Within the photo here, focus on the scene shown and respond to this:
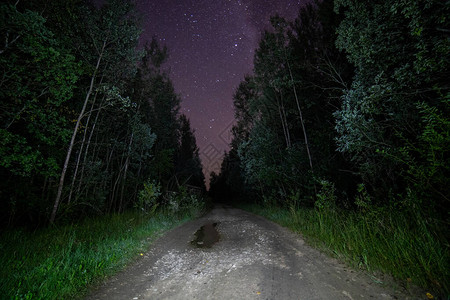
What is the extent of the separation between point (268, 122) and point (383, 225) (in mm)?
12098

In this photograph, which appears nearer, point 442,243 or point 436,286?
point 436,286

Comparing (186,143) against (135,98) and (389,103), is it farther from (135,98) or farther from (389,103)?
(389,103)

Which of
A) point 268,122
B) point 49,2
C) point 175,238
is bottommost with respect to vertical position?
point 175,238

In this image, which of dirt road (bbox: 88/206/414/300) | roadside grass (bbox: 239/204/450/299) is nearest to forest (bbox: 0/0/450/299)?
roadside grass (bbox: 239/204/450/299)

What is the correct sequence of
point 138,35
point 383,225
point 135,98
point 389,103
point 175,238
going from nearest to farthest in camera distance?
1. point 383,225
2. point 389,103
3. point 175,238
4. point 138,35
5. point 135,98

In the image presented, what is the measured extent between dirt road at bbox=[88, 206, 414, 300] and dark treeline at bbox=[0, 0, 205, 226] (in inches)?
186

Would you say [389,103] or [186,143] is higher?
[186,143]

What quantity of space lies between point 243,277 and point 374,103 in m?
6.09

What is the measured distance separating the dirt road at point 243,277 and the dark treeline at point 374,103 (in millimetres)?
1832

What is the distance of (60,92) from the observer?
19.6 feet

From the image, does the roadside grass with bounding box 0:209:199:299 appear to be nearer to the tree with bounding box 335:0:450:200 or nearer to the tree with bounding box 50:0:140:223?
the tree with bounding box 50:0:140:223

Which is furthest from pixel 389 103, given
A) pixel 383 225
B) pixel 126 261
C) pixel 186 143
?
pixel 186 143

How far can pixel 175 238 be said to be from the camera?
7.00 meters

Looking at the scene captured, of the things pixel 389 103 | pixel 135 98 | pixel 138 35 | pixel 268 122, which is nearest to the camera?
pixel 389 103
